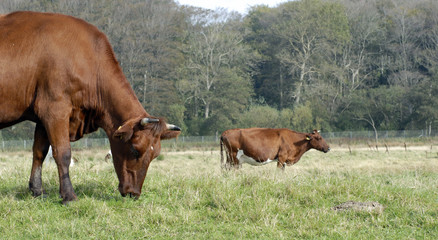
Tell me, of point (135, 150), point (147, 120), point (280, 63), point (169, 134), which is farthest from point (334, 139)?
point (147, 120)

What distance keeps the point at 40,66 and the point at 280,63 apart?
60.1 m

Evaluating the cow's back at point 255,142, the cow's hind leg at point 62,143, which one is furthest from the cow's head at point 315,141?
the cow's hind leg at point 62,143

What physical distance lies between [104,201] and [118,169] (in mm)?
596

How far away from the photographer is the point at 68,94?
716 cm

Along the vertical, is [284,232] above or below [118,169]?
below

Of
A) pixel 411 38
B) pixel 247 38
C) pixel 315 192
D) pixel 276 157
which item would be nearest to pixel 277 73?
pixel 247 38

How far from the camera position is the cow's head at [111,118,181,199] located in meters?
7.21

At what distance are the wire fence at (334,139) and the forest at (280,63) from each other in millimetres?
1541

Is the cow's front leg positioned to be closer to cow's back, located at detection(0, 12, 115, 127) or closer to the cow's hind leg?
cow's back, located at detection(0, 12, 115, 127)

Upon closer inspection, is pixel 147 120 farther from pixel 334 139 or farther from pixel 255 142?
pixel 334 139

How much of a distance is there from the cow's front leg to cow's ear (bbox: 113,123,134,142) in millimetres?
1362

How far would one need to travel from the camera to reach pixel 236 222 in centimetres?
640

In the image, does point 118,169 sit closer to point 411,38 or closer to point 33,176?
point 33,176

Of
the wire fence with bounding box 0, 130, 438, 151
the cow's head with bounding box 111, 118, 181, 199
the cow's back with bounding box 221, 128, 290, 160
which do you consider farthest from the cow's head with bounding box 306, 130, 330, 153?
the wire fence with bounding box 0, 130, 438, 151
